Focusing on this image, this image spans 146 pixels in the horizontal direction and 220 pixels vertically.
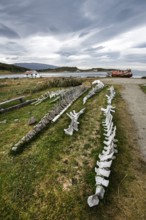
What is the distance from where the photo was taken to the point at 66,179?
630cm

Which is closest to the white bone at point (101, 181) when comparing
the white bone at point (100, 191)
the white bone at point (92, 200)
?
the white bone at point (100, 191)

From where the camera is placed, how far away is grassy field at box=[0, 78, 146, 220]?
511 cm

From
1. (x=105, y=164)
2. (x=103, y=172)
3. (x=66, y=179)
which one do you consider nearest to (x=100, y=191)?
(x=103, y=172)

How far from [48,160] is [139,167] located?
3.34 meters

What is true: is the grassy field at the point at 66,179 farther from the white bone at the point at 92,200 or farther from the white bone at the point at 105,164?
the white bone at the point at 105,164

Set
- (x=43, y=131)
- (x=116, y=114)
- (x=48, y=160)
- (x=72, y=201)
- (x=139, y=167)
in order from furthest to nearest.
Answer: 1. (x=116, y=114)
2. (x=43, y=131)
3. (x=48, y=160)
4. (x=139, y=167)
5. (x=72, y=201)

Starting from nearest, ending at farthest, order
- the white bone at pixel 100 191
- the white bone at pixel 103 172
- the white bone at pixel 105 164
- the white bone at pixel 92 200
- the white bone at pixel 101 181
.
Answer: the white bone at pixel 92 200 < the white bone at pixel 100 191 < the white bone at pixel 101 181 < the white bone at pixel 103 172 < the white bone at pixel 105 164

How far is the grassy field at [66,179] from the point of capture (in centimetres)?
511

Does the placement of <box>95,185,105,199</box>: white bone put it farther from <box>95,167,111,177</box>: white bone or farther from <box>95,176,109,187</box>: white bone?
<box>95,167,111,177</box>: white bone

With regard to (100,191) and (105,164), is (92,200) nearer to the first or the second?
(100,191)

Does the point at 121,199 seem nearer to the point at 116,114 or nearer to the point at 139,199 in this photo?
the point at 139,199

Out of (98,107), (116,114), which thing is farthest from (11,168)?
(98,107)

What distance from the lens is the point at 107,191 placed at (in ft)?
18.7

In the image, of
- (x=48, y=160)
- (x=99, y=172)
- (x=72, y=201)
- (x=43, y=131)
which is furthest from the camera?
(x=43, y=131)
